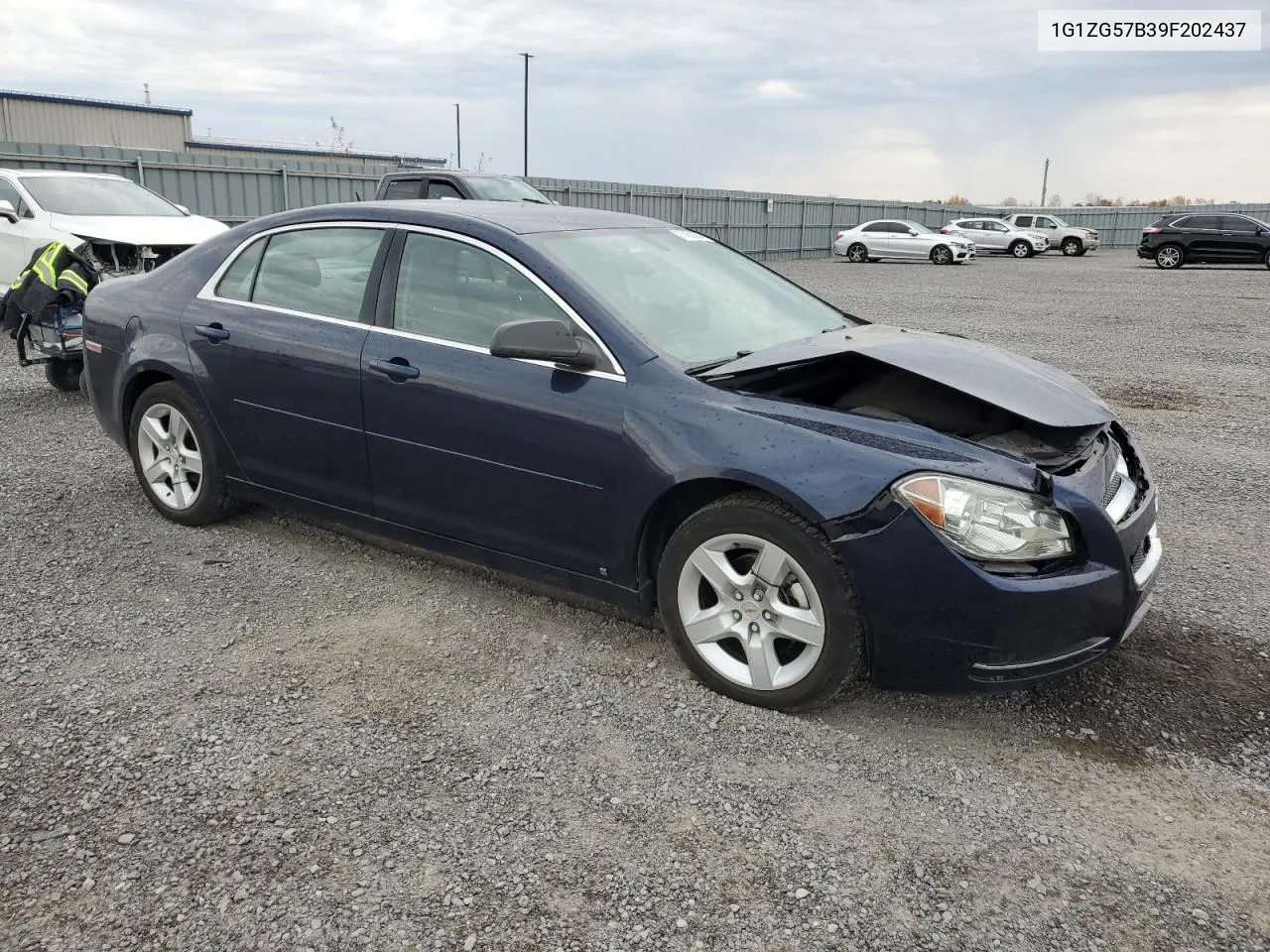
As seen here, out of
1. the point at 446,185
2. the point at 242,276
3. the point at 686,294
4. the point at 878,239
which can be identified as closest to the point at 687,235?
the point at 686,294

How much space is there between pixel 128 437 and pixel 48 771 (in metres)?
2.53

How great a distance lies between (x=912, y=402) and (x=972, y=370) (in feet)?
0.80

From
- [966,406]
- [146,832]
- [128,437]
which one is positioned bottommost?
[146,832]

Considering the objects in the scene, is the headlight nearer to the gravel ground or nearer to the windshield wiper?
the gravel ground

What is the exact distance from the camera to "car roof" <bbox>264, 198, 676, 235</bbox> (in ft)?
13.3

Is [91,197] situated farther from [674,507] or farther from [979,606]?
[979,606]

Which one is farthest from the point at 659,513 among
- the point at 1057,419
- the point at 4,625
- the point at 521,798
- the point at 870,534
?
the point at 4,625

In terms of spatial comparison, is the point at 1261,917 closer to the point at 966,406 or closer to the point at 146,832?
the point at 966,406

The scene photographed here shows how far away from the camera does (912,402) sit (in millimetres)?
3643

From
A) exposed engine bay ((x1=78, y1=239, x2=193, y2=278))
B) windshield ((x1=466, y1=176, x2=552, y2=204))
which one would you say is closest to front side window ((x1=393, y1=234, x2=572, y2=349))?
exposed engine bay ((x1=78, y1=239, x2=193, y2=278))

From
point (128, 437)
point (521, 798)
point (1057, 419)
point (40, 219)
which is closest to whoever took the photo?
point (521, 798)

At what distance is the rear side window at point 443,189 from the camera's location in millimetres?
12414

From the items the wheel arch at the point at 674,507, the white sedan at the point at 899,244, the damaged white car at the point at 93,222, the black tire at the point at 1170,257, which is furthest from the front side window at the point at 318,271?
the black tire at the point at 1170,257

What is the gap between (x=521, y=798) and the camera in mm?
2906
